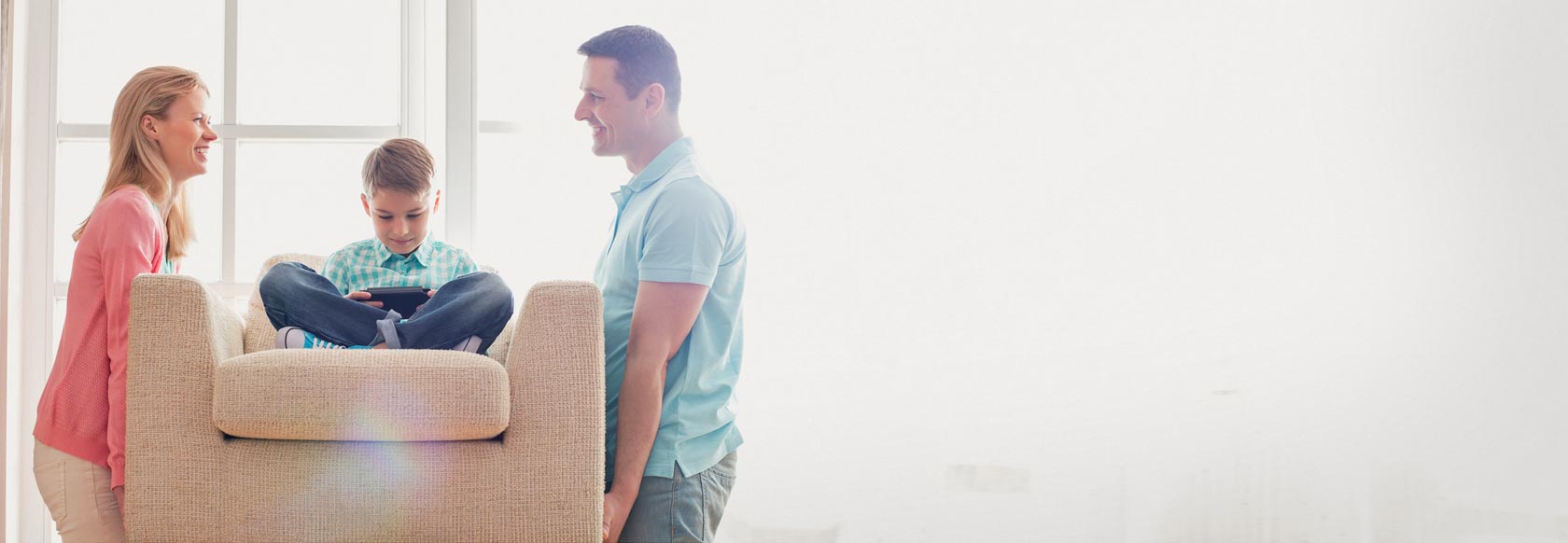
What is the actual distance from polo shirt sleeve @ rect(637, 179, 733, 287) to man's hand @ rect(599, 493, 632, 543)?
333mm

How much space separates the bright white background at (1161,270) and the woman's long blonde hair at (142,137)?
1.01 m

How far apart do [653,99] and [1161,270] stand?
1.26 meters

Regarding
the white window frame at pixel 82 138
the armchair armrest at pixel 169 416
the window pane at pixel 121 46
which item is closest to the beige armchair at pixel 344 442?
the armchair armrest at pixel 169 416

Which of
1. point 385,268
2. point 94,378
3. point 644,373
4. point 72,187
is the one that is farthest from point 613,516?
point 72,187

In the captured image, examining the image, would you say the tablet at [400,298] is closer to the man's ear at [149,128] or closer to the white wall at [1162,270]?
the man's ear at [149,128]

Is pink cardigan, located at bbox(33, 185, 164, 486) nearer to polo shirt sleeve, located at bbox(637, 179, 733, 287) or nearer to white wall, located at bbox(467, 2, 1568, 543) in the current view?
polo shirt sleeve, located at bbox(637, 179, 733, 287)

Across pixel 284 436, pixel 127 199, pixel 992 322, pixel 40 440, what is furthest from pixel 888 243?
pixel 40 440

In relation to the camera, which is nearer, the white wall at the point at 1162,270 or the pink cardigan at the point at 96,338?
the pink cardigan at the point at 96,338

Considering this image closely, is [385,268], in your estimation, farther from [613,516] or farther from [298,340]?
[613,516]

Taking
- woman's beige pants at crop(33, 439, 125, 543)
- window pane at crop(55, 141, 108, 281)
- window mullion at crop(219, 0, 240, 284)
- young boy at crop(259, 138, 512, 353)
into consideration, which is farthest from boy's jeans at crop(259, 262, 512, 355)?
window pane at crop(55, 141, 108, 281)

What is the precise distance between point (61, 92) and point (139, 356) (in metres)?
1.39

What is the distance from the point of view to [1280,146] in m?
2.26

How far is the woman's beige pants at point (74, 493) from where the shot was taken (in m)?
1.55

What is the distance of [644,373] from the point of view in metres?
1.46
